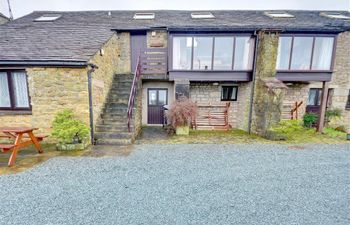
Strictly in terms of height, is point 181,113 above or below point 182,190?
above

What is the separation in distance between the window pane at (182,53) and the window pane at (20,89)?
657cm

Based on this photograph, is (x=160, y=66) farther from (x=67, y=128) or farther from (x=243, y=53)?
(x=67, y=128)

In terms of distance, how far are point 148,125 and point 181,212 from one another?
8412mm

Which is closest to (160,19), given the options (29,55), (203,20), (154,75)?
(203,20)

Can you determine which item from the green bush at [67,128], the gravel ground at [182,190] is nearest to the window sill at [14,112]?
the green bush at [67,128]

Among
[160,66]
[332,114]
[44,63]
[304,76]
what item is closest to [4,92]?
[44,63]

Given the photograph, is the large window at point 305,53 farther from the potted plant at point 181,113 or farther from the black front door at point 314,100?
the potted plant at point 181,113

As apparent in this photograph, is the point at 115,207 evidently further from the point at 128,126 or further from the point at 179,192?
the point at 128,126

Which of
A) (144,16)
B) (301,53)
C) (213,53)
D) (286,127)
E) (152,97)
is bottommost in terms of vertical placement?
(286,127)

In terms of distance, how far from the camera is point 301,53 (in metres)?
9.56

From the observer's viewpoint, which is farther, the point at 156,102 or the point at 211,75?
the point at 156,102

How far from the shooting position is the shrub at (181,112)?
7820 mm

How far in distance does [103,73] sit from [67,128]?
3.13m

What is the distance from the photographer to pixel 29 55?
6285 millimetres
